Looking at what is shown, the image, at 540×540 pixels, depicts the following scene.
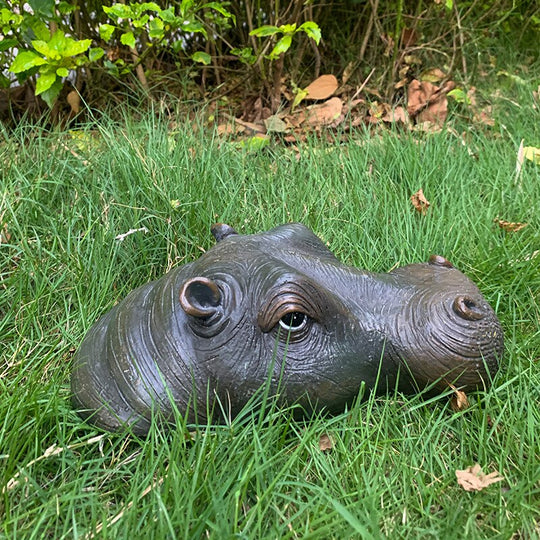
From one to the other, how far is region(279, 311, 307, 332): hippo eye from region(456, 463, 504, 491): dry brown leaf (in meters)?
0.58

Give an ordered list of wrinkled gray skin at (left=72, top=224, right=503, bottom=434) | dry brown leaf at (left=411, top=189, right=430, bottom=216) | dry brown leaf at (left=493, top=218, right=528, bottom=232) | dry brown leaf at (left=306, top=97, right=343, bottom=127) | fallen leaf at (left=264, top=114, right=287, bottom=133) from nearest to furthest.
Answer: wrinkled gray skin at (left=72, top=224, right=503, bottom=434) < dry brown leaf at (left=493, top=218, right=528, bottom=232) < dry brown leaf at (left=411, top=189, right=430, bottom=216) < fallen leaf at (left=264, top=114, right=287, bottom=133) < dry brown leaf at (left=306, top=97, right=343, bottom=127)

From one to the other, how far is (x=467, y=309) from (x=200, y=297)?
28.9 inches

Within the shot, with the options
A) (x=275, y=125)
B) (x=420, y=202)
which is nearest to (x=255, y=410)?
(x=420, y=202)

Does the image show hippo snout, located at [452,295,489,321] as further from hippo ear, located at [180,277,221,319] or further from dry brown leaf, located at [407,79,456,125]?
dry brown leaf, located at [407,79,456,125]

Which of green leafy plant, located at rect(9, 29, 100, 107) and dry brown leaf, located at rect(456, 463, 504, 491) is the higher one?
green leafy plant, located at rect(9, 29, 100, 107)

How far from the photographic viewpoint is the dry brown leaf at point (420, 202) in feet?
9.37

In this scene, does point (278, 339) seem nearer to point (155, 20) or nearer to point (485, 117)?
point (155, 20)

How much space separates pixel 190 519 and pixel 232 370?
1.27 ft

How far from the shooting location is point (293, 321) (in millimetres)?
1583

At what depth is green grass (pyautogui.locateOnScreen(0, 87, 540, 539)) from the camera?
1477mm

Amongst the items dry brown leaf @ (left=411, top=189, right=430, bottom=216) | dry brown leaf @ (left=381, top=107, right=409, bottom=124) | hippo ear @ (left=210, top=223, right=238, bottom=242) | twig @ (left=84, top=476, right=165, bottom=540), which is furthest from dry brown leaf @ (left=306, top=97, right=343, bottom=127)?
twig @ (left=84, top=476, right=165, bottom=540)

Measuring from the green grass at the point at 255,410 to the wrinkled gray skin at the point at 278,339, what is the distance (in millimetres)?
98

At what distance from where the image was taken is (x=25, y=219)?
260 centimetres

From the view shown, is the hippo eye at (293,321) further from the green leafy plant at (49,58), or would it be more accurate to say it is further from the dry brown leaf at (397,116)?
the dry brown leaf at (397,116)
